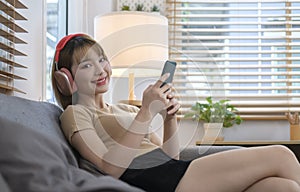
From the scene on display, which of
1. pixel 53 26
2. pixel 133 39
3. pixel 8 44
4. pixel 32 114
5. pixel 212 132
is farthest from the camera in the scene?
pixel 212 132

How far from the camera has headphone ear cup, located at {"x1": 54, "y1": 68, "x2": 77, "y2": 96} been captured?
176 centimetres

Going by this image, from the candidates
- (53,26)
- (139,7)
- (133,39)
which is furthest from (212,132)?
(53,26)

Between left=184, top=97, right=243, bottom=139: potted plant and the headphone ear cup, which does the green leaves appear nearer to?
left=184, top=97, right=243, bottom=139: potted plant

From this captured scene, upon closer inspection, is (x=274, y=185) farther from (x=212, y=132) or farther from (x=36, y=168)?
(x=212, y=132)

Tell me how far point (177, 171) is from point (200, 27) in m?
2.05

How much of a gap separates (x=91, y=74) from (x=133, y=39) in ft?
2.46

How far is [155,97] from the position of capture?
1.57m

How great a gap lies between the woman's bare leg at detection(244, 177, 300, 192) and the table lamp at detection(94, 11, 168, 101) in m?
1.08

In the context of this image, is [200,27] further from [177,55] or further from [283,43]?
[283,43]

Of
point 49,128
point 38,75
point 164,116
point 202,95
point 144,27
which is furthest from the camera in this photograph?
point 202,95

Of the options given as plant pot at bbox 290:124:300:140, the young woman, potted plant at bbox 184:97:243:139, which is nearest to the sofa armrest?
the young woman

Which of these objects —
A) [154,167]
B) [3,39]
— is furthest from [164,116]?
[3,39]

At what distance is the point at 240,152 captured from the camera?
1608 millimetres

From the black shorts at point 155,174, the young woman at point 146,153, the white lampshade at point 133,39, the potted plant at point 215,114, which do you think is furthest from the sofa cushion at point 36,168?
the potted plant at point 215,114
